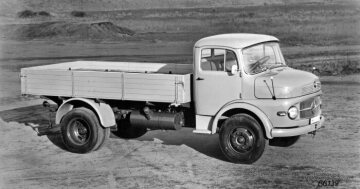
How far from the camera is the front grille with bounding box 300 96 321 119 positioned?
11.4 m

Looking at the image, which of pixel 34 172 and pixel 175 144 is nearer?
pixel 34 172

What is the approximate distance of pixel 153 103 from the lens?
40.6 ft

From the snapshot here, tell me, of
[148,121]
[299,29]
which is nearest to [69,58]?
[299,29]

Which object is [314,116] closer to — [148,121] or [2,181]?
[148,121]

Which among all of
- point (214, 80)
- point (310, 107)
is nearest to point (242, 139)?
point (214, 80)

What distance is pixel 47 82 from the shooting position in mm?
13031

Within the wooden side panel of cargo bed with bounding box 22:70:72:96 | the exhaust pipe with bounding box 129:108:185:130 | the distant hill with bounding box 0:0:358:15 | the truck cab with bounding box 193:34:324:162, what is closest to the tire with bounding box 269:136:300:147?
the truck cab with bounding box 193:34:324:162

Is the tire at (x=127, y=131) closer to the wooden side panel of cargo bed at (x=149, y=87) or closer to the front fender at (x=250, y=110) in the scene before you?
the wooden side panel of cargo bed at (x=149, y=87)

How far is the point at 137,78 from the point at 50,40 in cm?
3194

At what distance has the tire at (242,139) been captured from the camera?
1127 cm

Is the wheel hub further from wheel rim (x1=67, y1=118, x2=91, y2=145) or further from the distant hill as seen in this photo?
the distant hill

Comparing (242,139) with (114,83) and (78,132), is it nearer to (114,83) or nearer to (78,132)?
(114,83)

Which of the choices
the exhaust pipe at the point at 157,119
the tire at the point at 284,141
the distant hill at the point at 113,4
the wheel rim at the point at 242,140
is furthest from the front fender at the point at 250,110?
the distant hill at the point at 113,4

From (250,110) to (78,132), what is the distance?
368 cm
